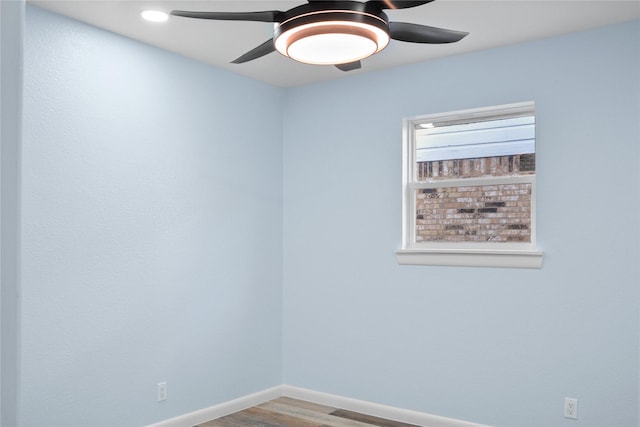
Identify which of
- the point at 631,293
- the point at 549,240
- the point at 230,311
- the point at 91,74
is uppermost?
the point at 91,74

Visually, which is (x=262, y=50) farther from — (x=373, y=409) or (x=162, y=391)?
(x=373, y=409)

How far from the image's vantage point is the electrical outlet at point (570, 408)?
333 centimetres

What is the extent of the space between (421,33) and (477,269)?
1.85 meters

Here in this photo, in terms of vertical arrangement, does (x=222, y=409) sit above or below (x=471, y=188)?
below

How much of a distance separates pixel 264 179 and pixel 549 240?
2.19m

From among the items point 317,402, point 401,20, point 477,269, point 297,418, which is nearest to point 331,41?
point 401,20

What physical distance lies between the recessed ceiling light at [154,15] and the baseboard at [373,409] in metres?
2.93

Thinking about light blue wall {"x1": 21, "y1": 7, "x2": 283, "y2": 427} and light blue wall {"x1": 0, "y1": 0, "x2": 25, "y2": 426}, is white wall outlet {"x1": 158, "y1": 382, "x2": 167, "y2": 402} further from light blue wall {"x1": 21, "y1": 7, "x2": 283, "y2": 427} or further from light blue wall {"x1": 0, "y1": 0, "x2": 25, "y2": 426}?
light blue wall {"x1": 0, "y1": 0, "x2": 25, "y2": 426}

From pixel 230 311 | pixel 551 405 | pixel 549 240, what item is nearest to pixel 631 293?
pixel 549 240

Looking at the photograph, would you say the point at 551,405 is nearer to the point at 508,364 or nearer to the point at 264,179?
the point at 508,364

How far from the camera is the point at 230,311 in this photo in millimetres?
4223

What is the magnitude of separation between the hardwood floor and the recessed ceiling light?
8.69 feet

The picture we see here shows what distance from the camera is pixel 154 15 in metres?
3.14

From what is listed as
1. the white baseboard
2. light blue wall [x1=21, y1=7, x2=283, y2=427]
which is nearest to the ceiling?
light blue wall [x1=21, y1=7, x2=283, y2=427]
